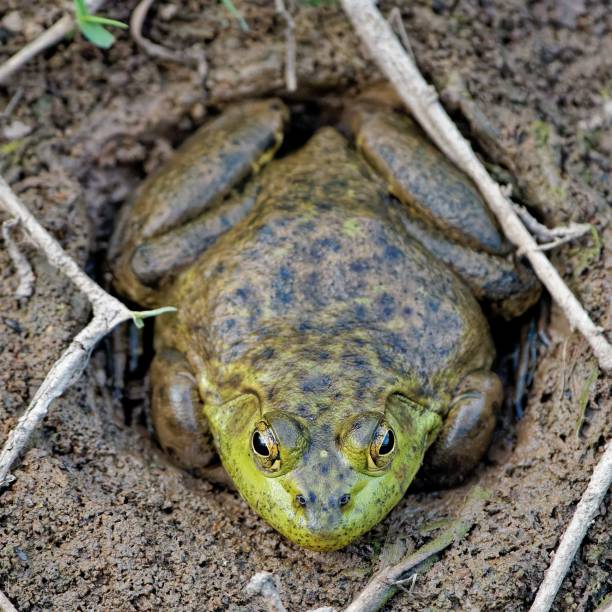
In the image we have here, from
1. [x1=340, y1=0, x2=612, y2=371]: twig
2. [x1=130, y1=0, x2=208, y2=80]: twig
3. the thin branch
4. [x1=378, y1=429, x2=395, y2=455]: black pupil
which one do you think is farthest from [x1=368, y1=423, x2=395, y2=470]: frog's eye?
[x1=130, y1=0, x2=208, y2=80]: twig

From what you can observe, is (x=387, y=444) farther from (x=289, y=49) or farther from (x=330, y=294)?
(x=289, y=49)

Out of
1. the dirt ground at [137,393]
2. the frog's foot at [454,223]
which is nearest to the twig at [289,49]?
the dirt ground at [137,393]

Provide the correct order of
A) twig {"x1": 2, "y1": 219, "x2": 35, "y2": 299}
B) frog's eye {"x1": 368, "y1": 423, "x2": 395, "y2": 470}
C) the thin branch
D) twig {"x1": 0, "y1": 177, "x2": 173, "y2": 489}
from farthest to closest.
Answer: the thin branch
twig {"x1": 2, "y1": 219, "x2": 35, "y2": 299}
twig {"x1": 0, "y1": 177, "x2": 173, "y2": 489}
frog's eye {"x1": 368, "y1": 423, "x2": 395, "y2": 470}

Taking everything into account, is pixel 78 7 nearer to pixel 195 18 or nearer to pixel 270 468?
pixel 195 18

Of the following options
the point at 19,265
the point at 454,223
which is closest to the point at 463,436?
the point at 454,223

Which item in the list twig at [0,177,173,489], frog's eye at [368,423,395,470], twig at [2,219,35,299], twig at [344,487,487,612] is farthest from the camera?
twig at [2,219,35,299]

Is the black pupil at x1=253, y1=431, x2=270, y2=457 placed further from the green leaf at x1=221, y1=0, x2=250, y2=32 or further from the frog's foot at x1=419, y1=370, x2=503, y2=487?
the green leaf at x1=221, y1=0, x2=250, y2=32
